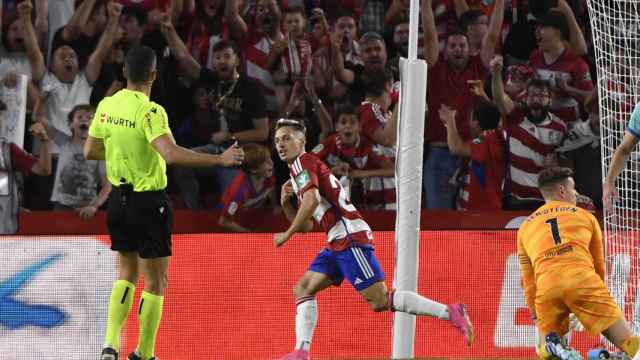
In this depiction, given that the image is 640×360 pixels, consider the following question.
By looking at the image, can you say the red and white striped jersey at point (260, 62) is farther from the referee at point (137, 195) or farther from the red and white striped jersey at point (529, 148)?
the referee at point (137, 195)

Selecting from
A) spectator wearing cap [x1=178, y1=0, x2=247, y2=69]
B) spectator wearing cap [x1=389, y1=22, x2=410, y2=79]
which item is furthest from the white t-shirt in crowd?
spectator wearing cap [x1=389, y1=22, x2=410, y2=79]

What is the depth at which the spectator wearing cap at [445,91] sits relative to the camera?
11.6 meters

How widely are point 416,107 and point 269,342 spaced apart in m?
2.56

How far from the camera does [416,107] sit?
8797 millimetres

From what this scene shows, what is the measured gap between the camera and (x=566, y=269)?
8180 mm

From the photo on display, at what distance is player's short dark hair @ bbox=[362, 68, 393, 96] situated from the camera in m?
11.7

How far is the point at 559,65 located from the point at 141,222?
5.46 m

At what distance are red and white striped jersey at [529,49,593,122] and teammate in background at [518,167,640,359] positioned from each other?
11.8ft

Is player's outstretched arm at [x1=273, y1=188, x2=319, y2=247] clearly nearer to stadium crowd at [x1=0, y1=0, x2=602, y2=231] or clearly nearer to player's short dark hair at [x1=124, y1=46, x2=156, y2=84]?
player's short dark hair at [x1=124, y1=46, x2=156, y2=84]

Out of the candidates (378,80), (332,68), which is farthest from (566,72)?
(332,68)

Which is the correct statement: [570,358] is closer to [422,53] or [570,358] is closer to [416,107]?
[416,107]

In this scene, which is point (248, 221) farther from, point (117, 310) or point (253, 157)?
point (117, 310)

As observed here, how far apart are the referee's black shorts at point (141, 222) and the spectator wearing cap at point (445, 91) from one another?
3871mm

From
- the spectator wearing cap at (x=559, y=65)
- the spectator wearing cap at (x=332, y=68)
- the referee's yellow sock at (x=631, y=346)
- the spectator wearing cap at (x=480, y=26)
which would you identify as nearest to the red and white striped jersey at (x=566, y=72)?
the spectator wearing cap at (x=559, y=65)
